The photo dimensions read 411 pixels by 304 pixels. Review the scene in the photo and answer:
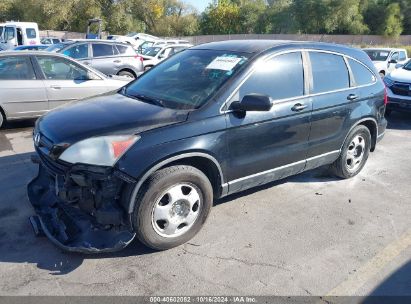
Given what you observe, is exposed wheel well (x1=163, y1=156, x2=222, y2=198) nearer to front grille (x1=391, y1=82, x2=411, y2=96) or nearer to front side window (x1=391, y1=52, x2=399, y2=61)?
front grille (x1=391, y1=82, x2=411, y2=96)

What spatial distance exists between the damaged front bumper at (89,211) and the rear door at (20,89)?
433cm

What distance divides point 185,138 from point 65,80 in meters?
5.19

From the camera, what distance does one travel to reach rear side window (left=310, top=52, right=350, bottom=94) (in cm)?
448

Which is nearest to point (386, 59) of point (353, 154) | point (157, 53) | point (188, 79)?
point (157, 53)

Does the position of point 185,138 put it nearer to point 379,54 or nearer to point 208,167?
point 208,167

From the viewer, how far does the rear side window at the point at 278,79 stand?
12.7 feet

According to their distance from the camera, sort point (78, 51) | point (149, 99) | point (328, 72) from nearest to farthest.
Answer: point (149, 99) → point (328, 72) → point (78, 51)

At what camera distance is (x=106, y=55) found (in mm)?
12266

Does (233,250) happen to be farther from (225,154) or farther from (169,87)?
(169,87)

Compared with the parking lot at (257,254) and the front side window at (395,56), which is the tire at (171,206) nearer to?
the parking lot at (257,254)

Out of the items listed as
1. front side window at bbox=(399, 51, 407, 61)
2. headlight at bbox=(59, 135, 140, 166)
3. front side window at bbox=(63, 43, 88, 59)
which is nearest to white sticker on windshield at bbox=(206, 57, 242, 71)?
headlight at bbox=(59, 135, 140, 166)

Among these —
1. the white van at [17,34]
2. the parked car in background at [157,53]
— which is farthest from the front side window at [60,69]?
the white van at [17,34]

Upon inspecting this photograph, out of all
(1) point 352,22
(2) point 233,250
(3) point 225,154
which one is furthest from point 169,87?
(1) point 352,22

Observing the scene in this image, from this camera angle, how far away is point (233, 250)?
3.55 metres
